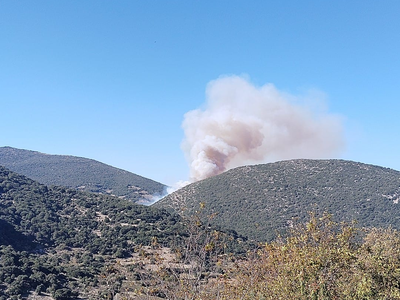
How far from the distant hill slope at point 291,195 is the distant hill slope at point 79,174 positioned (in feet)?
104

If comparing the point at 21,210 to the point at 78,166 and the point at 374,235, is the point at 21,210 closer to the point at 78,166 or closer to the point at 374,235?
the point at 374,235

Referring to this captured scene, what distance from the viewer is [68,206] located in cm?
4725

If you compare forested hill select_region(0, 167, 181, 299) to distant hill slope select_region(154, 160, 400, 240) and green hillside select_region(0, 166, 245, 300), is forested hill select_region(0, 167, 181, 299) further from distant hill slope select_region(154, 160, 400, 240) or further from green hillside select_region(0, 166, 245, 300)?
distant hill slope select_region(154, 160, 400, 240)

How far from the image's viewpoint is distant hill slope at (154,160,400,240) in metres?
62.3

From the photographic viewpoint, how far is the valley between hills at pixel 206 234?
10672 mm

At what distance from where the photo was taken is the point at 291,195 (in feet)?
235

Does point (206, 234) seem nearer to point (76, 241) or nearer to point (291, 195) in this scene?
point (76, 241)

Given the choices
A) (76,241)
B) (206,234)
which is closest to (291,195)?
(76,241)

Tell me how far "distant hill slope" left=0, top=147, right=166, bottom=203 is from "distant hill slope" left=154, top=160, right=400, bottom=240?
104 ft

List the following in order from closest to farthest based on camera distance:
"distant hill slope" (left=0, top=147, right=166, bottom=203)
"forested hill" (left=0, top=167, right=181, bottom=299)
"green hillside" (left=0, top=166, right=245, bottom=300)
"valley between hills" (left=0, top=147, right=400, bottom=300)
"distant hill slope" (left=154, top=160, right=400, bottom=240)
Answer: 1. "valley between hills" (left=0, top=147, right=400, bottom=300)
2. "green hillside" (left=0, top=166, right=245, bottom=300)
3. "forested hill" (left=0, top=167, right=181, bottom=299)
4. "distant hill slope" (left=154, top=160, right=400, bottom=240)
5. "distant hill slope" (left=0, top=147, right=166, bottom=203)

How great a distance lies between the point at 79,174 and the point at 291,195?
71287 millimetres

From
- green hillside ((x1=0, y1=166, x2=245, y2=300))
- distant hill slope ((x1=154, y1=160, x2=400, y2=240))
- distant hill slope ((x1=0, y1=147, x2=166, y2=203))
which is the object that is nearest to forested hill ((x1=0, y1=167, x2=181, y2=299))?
green hillside ((x1=0, y1=166, x2=245, y2=300))

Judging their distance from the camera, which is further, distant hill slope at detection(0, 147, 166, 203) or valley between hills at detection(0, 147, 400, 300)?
distant hill slope at detection(0, 147, 166, 203)

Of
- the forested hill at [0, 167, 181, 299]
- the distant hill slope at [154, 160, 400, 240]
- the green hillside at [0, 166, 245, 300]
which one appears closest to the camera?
the green hillside at [0, 166, 245, 300]
